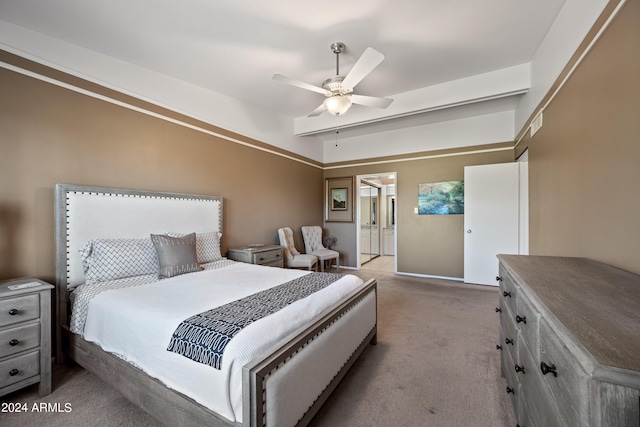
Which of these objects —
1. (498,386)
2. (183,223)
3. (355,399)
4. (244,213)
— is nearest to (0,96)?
(183,223)

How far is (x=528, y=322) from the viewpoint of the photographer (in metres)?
1.08

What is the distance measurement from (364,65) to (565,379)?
7.78ft

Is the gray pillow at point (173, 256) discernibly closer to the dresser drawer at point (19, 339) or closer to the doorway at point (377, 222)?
the dresser drawer at point (19, 339)

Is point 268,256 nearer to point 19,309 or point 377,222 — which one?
point 19,309

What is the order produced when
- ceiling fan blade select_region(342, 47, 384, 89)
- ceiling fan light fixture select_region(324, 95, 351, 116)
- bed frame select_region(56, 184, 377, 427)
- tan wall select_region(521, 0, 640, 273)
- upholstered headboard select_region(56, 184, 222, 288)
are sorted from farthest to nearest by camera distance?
1. ceiling fan light fixture select_region(324, 95, 351, 116)
2. upholstered headboard select_region(56, 184, 222, 288)
3. ceiling fan blade select_region(342, 47, 384, 89)
4. tan wall select_region(521, 0, 640, 273)
5. bed frame select_region(56, 184, 377, 427)

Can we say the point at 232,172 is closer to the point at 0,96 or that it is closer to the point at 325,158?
the point at 0,96

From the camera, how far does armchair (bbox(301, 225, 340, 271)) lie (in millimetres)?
5086

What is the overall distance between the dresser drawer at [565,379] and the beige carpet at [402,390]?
1.11 metres

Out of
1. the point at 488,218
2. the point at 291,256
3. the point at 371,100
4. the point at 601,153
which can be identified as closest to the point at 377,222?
the point at 488,218

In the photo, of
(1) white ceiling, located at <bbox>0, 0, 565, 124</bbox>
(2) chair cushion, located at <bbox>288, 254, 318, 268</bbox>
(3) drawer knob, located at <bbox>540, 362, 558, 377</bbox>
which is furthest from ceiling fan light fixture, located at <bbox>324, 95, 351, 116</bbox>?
(2) chair cushion, located at <bbox>288, 254, 318, 268</bbox>

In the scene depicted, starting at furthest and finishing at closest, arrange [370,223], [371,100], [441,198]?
[370,223] → [441,198] → [371,100]

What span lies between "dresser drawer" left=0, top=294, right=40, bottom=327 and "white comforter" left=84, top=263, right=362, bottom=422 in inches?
12.5

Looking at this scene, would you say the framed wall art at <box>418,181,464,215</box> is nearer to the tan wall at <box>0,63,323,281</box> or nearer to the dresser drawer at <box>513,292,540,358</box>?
the tan wall at <box>0,63,323,281</box>

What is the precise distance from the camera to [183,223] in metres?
3.15
